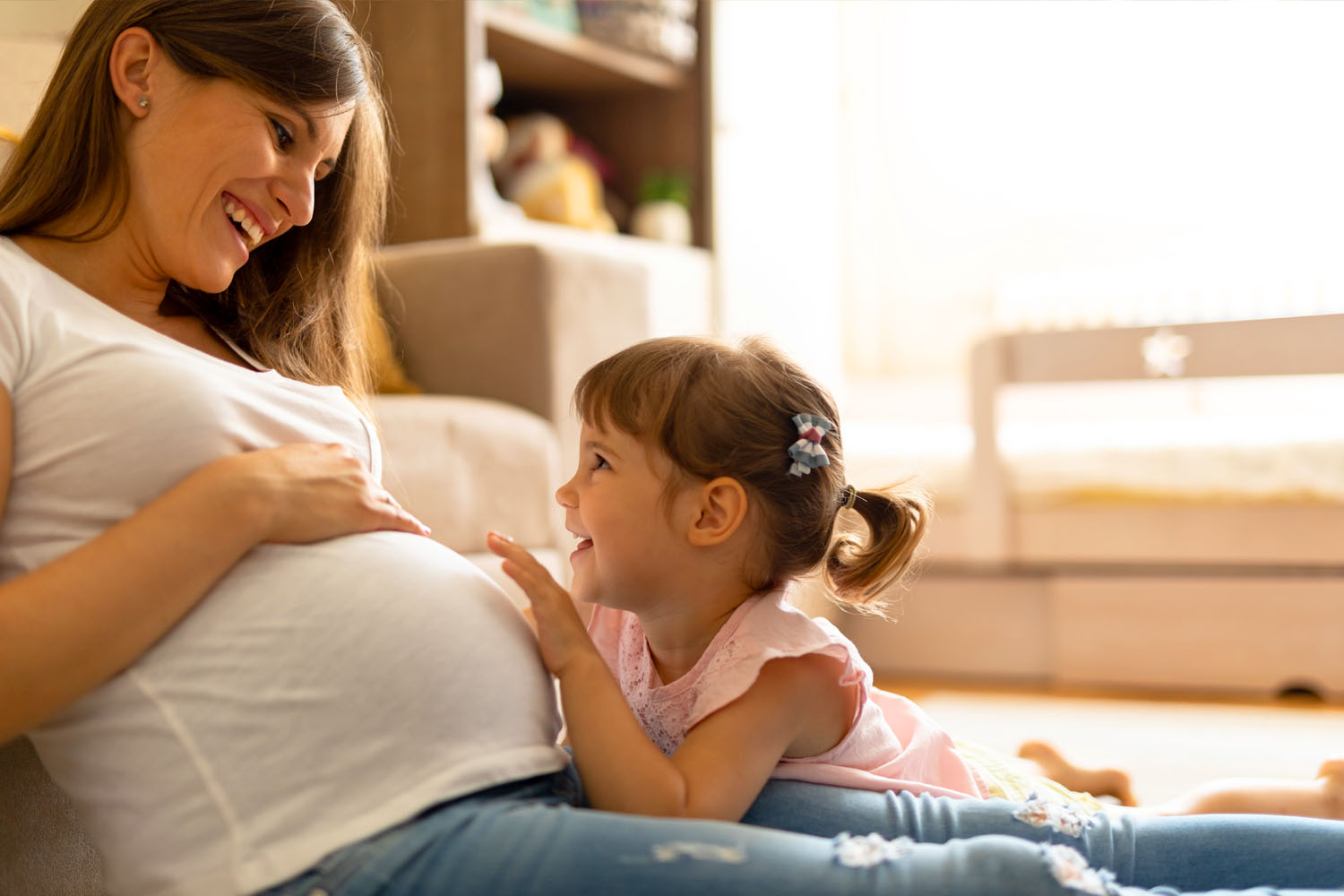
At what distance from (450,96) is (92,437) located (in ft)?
5.68

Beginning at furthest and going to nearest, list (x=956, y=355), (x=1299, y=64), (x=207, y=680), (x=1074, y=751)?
(x=956, y=355), (x=1299, y=64), (x=1074, y=751), (x=207, y=680)

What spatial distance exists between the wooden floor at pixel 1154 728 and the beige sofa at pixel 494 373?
72cm

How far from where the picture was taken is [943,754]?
1023 mm

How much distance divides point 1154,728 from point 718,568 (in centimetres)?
130

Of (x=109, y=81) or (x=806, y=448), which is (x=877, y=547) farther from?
(x=109, y=81)

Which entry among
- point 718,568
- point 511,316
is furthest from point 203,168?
point 511,316

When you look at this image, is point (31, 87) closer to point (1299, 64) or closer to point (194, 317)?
point (194, 317)

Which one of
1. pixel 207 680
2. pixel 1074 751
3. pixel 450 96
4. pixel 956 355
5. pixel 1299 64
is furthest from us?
pixel 956 355

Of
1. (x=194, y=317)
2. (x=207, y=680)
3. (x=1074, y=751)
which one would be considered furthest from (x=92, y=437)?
(x=1074, y=751)

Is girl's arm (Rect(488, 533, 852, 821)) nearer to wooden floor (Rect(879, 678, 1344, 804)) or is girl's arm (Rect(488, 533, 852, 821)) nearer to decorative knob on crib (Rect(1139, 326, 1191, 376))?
wooden floor (Rect(879, 678, 1344, 804))

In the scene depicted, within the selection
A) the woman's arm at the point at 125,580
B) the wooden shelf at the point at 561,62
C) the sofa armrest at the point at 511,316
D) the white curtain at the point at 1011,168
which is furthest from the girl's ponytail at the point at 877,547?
the white curtain at the point at 1011,168

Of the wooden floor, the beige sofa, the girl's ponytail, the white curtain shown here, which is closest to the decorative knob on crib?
the wooden floor

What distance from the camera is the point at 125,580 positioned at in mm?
672

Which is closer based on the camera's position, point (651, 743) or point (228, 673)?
point (228, 673)
